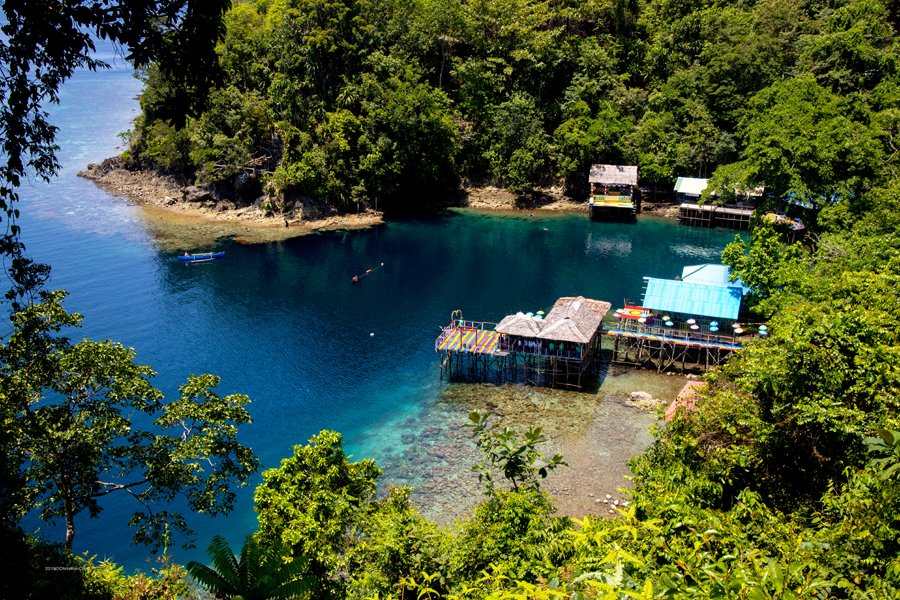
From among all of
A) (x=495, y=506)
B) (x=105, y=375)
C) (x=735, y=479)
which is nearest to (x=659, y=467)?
(x=735, y=479)

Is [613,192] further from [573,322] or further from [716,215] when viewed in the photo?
[573,322]

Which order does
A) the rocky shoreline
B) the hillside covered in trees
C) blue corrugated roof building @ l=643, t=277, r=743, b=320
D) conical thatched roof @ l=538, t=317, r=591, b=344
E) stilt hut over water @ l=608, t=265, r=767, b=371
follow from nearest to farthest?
1. conical thatched roof @ l=538, t=317, r=591, b=344
2. stilt hut over water @ l=608, t=265, r=767, b=371
3. blue corrugated roof building @ l=643, t=277, r=743, b=320
4. the hillside covered in trees
5. the rocky shoreline

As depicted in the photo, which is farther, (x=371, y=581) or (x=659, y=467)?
(x=659, y=467)

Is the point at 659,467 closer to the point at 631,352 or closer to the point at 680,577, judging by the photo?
the point at 680,577

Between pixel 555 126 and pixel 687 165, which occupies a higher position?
pixel 555 126

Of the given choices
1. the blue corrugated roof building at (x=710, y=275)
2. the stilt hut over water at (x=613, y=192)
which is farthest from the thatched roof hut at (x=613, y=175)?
the blue corrugated roof building at (x=710, y=275)

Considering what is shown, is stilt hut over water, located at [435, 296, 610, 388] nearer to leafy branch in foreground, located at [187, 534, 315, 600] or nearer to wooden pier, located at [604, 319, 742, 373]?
wooden pier, located at [604, 319, 742, 373]

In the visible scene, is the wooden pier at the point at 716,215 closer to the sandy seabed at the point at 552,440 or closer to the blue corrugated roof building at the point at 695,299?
the blue corrugated roof building at the point at 695,299

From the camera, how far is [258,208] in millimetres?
69500

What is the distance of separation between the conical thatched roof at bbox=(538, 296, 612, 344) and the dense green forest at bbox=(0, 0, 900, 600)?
23.2 feet

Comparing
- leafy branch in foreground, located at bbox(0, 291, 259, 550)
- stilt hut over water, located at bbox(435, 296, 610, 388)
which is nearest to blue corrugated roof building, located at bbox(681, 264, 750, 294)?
stilt hut over water, located at bbox(435, 296, 610, 388)

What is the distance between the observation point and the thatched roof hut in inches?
2584

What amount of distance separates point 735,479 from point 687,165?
55.3 m

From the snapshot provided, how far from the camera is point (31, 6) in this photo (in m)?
10.1
